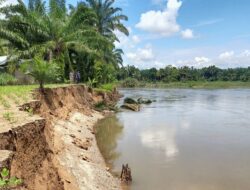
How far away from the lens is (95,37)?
1115 inches

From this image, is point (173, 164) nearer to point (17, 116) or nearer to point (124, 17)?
point (17, 116)

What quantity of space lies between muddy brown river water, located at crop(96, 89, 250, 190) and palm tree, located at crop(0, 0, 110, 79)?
6895 mm

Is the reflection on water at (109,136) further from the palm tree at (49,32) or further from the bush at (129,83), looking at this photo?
the bush at (129,83)

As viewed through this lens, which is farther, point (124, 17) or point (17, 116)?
point (124, 17)

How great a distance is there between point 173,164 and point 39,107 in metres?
6.10

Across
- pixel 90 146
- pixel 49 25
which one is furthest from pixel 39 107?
pixel 49 25

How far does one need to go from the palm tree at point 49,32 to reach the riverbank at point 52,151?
7036 millimetres

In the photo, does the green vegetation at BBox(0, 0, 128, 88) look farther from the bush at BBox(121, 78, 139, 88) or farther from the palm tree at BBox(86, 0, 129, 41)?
the bush at BBox(121, 78, 139, 88)

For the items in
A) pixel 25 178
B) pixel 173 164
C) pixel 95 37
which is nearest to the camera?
pixel 25 178

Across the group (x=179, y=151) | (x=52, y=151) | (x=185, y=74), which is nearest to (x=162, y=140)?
(x=179, y=151)

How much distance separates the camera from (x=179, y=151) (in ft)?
51.7

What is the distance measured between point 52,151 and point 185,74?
98.3 m

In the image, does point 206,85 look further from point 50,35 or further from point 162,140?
point 162,140

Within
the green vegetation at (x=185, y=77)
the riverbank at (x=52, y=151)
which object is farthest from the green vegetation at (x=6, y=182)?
the green vegetation at (x=185, y=77)
